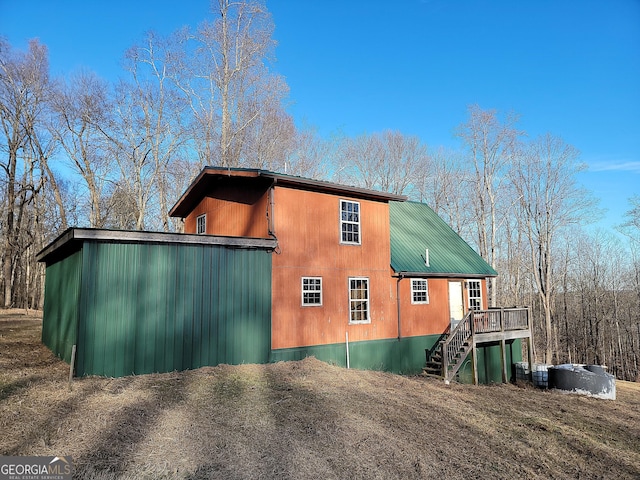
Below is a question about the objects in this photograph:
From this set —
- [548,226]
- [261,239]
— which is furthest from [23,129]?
[548,226]

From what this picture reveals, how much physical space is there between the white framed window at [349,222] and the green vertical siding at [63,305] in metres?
7.88

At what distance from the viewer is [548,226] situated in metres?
32.8

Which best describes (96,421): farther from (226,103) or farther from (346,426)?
(226,103)

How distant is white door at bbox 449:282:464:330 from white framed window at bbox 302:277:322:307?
6.99m

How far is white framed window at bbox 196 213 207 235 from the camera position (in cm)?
1556

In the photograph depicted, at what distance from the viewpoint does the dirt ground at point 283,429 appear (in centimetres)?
507

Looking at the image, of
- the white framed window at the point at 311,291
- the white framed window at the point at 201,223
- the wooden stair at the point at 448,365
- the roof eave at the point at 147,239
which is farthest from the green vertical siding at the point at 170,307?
the wooden stair at the point at 448,365

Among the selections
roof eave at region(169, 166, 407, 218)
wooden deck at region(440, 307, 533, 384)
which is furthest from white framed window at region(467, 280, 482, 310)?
roof eave at region(169, 166, 407, 218)

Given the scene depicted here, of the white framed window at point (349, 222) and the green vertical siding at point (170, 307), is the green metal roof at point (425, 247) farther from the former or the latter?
the green vertical siding at point (170, 307)

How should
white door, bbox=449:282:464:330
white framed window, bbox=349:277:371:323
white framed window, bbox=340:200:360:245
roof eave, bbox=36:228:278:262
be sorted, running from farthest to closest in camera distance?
white door, bbox=449:282:464:330
white framed window, bbox=340:200:360:245
white framed window, bbox=349:277:371:323
roof eave, bbox=36:228:278:262

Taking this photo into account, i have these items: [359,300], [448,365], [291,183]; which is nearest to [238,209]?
[291,183]

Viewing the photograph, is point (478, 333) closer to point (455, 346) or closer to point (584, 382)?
point (455, 346)

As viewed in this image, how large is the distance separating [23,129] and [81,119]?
5.25 meters

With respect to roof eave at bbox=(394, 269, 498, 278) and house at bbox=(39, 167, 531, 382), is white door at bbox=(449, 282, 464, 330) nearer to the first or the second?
house at bbox=(39, 167, 531, 382)
